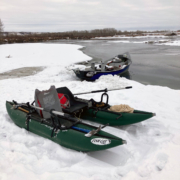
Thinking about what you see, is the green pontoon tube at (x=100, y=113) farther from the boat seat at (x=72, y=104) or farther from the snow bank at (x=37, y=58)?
the snow bank at (x=37, y=58)

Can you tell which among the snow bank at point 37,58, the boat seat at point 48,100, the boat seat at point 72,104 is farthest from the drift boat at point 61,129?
the snow bank at point 37,58

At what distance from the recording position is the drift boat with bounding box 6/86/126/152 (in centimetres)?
328

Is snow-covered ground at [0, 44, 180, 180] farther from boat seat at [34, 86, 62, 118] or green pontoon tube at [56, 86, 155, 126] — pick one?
boat seat at [34, 86, 62, 118]

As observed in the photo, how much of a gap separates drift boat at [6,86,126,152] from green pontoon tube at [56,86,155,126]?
2.14 feet

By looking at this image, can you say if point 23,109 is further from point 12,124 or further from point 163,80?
point 163,80

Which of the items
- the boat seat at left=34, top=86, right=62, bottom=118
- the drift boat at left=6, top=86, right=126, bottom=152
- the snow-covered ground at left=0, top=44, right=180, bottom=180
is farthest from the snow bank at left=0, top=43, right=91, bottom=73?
the snow-covered ground at left=0, top=44, right=180, bottom=180

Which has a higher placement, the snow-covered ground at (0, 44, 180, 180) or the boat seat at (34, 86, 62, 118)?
the boat seat at (34, 86, 62, 118)

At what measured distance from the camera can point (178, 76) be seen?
11469 mm

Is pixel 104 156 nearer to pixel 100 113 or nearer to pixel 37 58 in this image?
pixel 100 113

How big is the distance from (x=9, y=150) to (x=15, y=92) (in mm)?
→ 4382

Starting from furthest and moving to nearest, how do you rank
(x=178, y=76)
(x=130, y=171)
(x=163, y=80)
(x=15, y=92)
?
(x=178, y=76)
(x=163, y=80)
(x=15, y=92)
(x=130, y=171)

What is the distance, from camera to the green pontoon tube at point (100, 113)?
4205 millimetres

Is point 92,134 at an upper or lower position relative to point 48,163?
upper

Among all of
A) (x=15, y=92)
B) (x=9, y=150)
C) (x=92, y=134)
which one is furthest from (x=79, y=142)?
(x=15, y=92)
